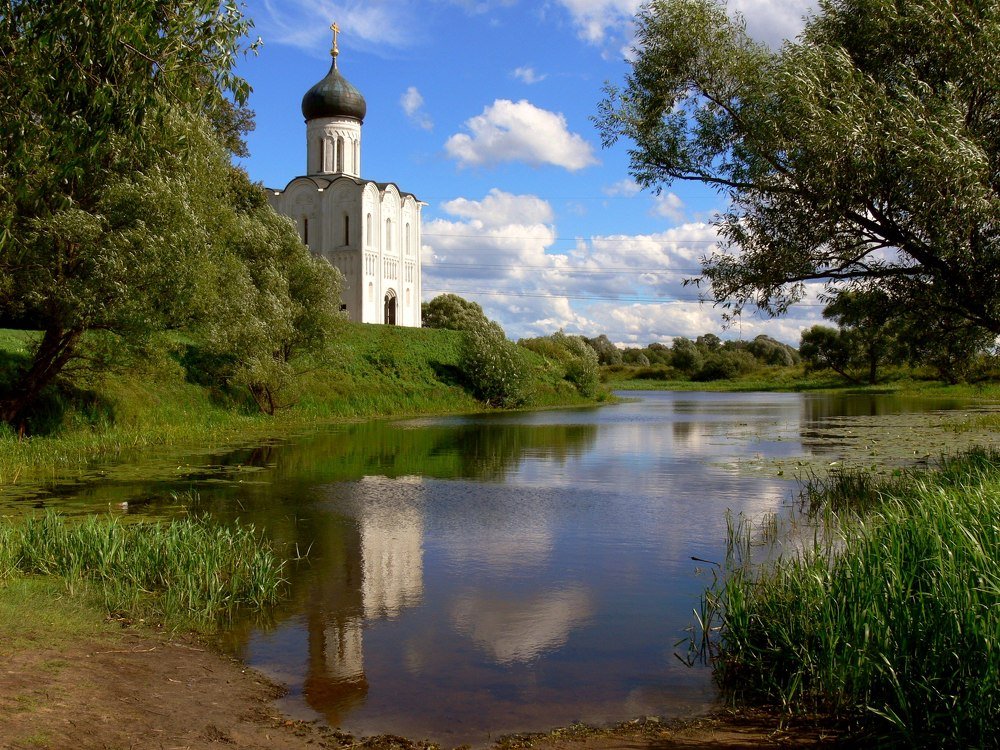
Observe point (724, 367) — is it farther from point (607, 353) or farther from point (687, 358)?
point (607, 353)

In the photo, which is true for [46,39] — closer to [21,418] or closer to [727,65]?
[727,65]

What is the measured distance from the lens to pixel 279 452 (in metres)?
20.3

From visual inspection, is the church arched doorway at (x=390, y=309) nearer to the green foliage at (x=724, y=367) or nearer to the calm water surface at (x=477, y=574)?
the calm water surface at (x=477, y=574)

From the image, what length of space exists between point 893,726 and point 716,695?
133 centimetres

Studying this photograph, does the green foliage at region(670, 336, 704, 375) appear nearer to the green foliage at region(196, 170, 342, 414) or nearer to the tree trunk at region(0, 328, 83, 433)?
the green foliage at region(196, 170, 342, 414)

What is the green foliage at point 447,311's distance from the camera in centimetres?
7062

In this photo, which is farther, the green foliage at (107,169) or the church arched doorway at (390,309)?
the church arched doorway at (390,309)

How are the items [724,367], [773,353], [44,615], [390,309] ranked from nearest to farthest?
[44,615]
[390,309]
[724,367]
[773,353]

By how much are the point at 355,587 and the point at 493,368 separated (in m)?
34.0

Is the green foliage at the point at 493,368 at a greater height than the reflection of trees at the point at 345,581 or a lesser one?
greater

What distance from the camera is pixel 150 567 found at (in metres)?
7.88

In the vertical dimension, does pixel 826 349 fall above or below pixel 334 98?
below

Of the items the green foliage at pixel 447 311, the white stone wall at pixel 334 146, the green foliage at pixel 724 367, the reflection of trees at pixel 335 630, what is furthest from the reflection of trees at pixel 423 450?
the green foliage at pixel 724 367

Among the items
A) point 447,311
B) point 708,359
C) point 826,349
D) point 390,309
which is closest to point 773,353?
point 708,359
